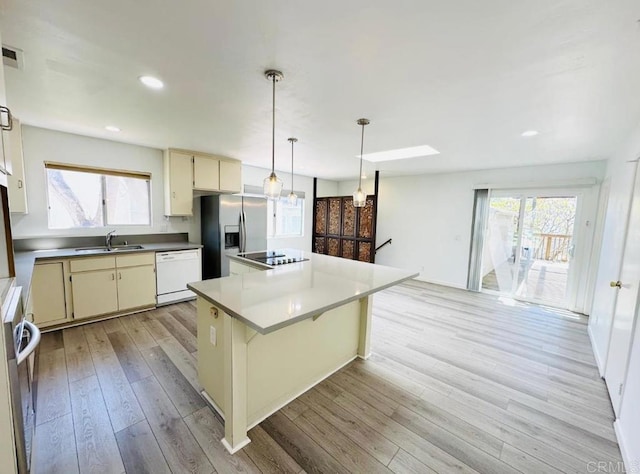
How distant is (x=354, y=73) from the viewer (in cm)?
174

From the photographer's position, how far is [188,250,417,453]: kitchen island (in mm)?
1517

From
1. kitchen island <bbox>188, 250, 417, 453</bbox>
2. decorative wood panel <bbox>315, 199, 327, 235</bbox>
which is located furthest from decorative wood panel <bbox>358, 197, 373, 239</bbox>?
kitchen island <bbox>188, 250, 417, 453</bbox>

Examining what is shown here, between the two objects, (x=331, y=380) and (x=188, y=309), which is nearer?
(x=331, y=380)

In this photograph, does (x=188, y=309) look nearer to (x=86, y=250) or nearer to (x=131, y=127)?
(x=86, y=250)

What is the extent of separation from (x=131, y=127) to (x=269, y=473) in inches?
139

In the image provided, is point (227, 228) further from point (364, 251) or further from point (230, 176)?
point (364, 251)

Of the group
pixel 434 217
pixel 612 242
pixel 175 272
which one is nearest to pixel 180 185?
pixel 175 272

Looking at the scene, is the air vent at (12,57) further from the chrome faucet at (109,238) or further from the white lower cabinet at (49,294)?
the chrome faucet at (109,238)

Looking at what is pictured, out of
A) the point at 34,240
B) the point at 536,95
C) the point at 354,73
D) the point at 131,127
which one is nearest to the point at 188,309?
the point at 34,240

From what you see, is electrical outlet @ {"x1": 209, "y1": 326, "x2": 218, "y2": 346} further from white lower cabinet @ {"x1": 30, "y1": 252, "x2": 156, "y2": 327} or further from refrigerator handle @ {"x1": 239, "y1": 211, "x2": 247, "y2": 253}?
refrigerator handle @ {"x1": 239, "y1": 211, "x2": 247, "y2": 253}

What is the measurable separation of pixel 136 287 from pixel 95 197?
1415 millimetres

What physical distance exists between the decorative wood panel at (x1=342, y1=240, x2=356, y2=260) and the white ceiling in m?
3.40

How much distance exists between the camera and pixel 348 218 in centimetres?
619

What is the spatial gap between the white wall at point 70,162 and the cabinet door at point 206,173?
52 cm
